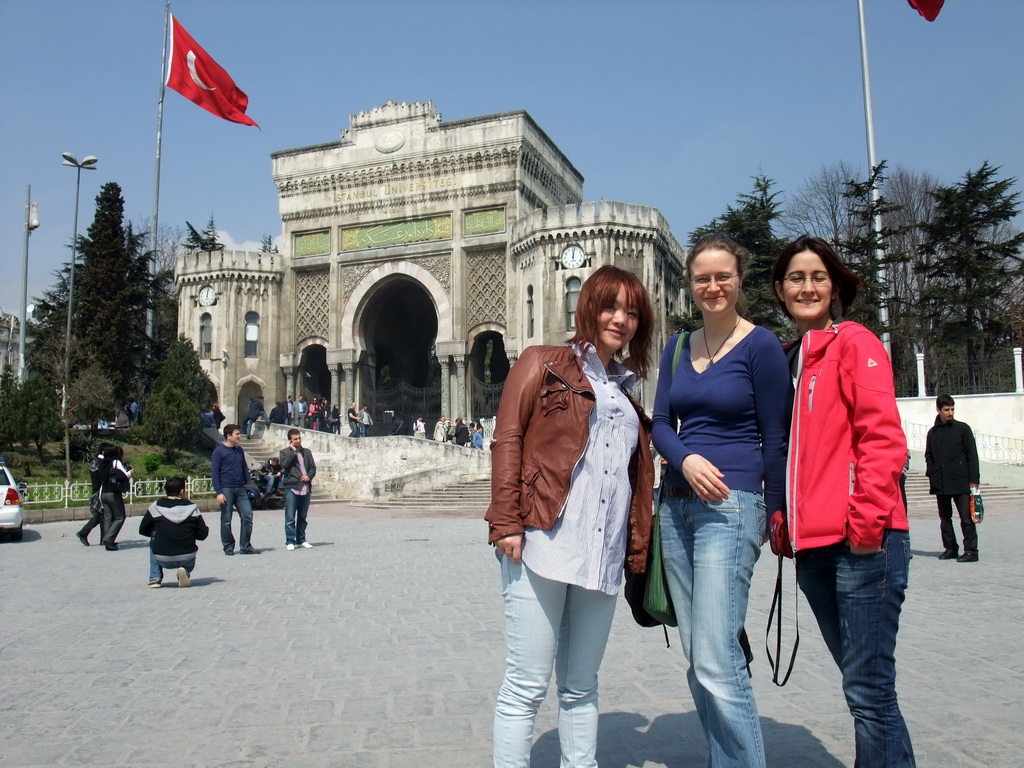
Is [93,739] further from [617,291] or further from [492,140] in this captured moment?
[492,140]

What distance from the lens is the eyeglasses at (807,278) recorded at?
3062mm

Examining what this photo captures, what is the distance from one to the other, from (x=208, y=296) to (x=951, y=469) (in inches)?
1211

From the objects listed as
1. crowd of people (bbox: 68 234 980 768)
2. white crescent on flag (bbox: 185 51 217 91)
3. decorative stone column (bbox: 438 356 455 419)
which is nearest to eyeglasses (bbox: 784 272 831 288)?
crowd of people (bbox: 68 234 980 768)

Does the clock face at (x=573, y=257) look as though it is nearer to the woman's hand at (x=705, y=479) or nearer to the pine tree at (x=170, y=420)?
the pine tree at (x=170, y=420)

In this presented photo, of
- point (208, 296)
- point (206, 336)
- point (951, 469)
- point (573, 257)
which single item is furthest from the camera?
point (206, 336)

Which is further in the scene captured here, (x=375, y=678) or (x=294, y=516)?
(x=294, y=516)

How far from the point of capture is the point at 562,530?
2.80 metres

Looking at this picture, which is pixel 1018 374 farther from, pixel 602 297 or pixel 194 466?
pixel 194 466

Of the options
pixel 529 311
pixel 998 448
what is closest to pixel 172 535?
pixel 998 448

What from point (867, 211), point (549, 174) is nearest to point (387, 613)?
point (867, 211)

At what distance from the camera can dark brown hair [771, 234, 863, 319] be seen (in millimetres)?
3037

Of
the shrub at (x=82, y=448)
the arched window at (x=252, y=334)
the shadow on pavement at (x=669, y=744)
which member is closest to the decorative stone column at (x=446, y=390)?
the arched window at (x=252, y=334)

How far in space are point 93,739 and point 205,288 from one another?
108ft

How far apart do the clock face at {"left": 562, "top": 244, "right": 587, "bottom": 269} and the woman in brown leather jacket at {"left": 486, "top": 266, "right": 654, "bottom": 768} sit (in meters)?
25.9
